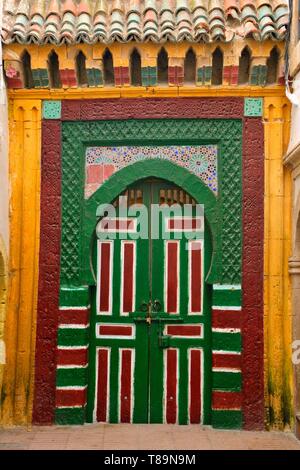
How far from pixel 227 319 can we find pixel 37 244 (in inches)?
90.6

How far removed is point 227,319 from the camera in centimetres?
596

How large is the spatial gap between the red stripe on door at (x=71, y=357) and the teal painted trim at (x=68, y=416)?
0.51 m

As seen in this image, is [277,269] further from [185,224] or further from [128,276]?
[128,276]

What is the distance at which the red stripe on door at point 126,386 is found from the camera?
6.14m

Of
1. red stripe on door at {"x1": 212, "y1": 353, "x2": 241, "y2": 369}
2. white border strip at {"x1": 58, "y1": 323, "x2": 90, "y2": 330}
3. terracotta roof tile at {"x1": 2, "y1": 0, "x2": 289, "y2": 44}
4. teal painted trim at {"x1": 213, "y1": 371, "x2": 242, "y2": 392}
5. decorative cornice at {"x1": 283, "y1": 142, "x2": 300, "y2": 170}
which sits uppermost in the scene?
terracotta roof tile at {"x1": 2, "y1": 0, "x2": 289, "y2": 44}

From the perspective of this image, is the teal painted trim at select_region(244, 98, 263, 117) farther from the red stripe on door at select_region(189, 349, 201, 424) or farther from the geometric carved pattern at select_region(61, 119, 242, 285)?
the red stripe on door at select_region(189, 349, 201, 424)

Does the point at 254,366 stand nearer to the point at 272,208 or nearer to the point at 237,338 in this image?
the point at 237,338

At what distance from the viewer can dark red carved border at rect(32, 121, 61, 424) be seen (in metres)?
5.99

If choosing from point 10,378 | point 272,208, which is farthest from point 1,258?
point 272,208

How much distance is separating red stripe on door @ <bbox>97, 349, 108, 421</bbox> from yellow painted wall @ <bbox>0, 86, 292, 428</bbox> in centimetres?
76

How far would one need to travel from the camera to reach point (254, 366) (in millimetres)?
5910

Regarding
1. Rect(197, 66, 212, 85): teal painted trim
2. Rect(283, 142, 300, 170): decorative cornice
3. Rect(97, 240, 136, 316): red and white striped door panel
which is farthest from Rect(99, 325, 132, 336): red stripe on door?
Rect(197, 66, 212, 85): teal painted trim

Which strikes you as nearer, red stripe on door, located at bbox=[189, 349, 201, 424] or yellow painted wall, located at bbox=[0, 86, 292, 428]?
yellow painted wall, located at bbox=[0, 86, 292, 428]

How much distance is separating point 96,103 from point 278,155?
217 cm
